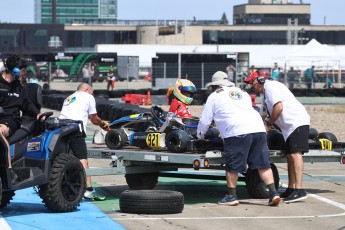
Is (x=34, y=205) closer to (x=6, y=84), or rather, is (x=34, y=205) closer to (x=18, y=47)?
(x=6, y=84)

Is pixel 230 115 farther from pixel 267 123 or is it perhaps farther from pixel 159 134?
pixel 159 134

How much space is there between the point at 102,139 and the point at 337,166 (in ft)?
17.8

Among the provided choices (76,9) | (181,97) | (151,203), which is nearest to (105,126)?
(181,97)

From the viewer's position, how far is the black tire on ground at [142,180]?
13250mm

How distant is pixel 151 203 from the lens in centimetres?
1088

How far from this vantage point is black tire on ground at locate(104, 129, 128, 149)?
12.6 metres

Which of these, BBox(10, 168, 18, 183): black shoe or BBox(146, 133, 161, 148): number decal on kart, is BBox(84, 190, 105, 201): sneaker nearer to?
BBox(146, 133, 161, 148): number decal on kart

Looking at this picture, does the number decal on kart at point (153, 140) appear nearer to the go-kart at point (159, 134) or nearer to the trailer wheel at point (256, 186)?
the go-kart at point (159, 134)

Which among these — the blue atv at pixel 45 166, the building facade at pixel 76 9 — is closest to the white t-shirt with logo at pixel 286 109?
the blue atv at pixel 45 166

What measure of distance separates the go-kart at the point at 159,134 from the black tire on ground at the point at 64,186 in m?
1.30

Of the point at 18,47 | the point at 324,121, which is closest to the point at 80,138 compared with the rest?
the point at 324,121

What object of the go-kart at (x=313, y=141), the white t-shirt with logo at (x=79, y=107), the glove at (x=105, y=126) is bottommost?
the go-kart at (x=313, y=141)

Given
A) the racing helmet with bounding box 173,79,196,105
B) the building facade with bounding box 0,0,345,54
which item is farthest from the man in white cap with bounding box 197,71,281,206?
the building facade with bounding box 0,0,345,54

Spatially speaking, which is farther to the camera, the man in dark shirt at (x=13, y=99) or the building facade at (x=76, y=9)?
the building facade at (x=76, y=9)
